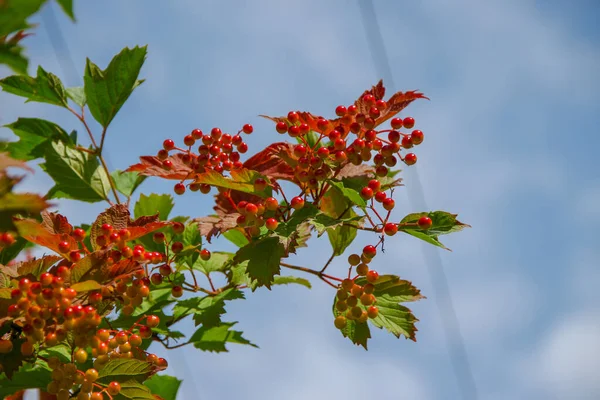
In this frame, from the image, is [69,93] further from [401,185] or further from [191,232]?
[401,185]

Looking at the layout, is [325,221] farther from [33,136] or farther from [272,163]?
[33,136]

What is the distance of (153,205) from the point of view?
6.51 ft

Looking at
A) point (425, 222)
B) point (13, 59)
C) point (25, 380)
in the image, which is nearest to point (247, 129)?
point (425, 222)

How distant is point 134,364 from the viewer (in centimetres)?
136

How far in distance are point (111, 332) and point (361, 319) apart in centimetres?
59

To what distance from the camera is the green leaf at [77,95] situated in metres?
2.11

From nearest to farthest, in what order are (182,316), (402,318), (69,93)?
1. (402,318)
2. (182,316)
3. (69,93)

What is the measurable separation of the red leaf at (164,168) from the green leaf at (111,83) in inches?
15.7

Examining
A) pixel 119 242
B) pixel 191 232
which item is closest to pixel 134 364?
pixel 119 242

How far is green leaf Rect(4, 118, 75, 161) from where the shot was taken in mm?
1959

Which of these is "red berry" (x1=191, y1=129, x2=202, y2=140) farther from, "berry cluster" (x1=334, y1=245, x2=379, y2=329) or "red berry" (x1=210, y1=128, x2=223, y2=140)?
"berry cluster" (x1=334, y1=245, x2=379, y2=329)

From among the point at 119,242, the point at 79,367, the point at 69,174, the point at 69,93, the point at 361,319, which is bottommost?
the point at 79,367

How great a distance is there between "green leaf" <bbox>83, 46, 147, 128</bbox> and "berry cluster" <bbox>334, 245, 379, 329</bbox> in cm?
94

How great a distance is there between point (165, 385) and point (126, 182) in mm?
726
